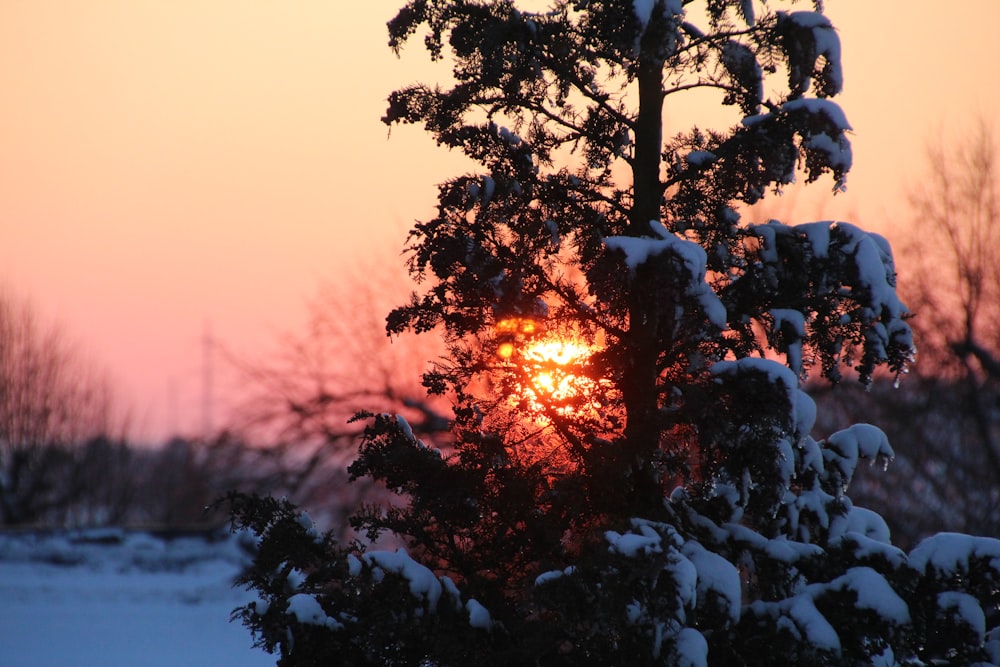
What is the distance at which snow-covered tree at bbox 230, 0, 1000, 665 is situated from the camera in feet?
20.0

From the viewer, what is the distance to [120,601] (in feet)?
58.8

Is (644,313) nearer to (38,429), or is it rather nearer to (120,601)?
(120,601)

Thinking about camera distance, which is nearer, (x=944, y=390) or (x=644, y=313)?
(x=644, y=313)

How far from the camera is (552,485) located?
698 cm

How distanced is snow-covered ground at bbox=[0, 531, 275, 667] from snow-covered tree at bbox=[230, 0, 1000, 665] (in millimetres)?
9122

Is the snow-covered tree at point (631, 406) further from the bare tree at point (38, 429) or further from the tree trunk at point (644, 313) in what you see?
the bare tree at point (38, 429)

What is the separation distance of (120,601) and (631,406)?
13.6m

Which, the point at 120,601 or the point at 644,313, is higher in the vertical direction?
the point at 644,313

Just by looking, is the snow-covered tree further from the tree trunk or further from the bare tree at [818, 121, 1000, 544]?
the bare tree at [818, 121, 1000, 544]

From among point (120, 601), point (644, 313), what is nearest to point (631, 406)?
point (644, 313)

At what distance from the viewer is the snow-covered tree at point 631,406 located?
610 centimetres

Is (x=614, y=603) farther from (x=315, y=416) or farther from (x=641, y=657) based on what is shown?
(x=315, y=416)

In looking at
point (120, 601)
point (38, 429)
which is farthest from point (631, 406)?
point (38, 429)

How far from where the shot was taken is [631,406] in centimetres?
685
